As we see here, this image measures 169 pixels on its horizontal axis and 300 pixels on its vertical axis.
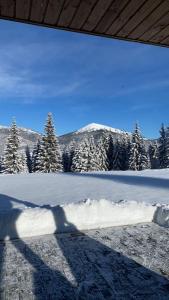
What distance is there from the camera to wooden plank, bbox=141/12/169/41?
3.84 metres

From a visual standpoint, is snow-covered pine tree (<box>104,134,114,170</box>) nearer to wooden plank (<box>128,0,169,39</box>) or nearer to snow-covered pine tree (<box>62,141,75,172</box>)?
snow-covered pine tree (<box>62,141,75,172</box>)

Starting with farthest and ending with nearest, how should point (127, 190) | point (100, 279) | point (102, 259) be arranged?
point (127, 190), point (102, 259), point (100, 279)

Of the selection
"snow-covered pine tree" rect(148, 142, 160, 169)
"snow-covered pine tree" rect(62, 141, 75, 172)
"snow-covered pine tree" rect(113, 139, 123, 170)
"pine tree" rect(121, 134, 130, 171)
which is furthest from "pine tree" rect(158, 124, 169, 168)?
"snow-covered pine tree" rect(62, 141, 75, 172)

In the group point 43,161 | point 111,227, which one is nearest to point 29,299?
point 111,227

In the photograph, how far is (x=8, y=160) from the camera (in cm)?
3653

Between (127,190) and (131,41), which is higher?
(131,41)

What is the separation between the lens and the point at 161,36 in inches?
166

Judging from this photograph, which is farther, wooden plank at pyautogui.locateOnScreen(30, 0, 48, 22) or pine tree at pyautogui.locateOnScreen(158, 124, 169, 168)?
pine tree at pyautogui.locateOnScreen(158, 124, 169, 168)

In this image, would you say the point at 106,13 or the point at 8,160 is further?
the point at 8,160

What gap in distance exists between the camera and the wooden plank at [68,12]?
3.49 m

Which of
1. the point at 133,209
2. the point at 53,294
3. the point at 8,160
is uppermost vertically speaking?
the point at 8,160

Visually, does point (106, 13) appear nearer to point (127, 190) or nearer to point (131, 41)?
point (131, 41)

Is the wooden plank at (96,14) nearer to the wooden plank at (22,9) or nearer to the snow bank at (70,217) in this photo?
the wooden plank at (22,9)

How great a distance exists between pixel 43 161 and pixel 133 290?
34.3m
